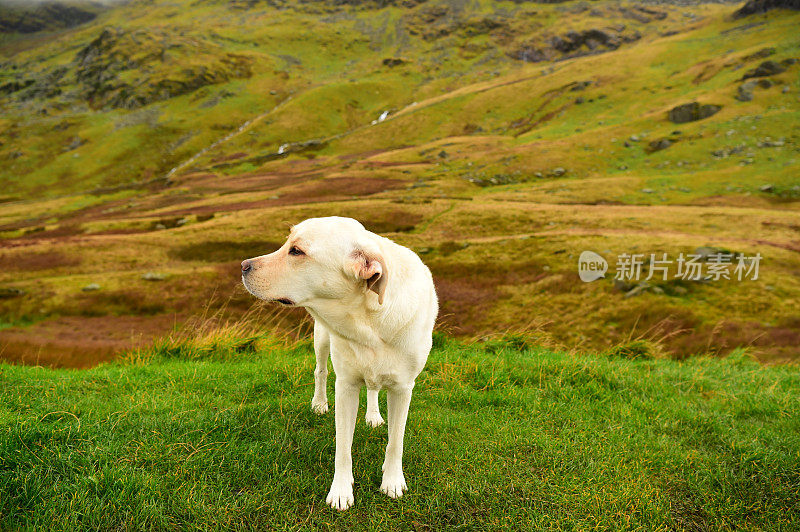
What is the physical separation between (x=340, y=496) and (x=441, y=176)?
192 feet

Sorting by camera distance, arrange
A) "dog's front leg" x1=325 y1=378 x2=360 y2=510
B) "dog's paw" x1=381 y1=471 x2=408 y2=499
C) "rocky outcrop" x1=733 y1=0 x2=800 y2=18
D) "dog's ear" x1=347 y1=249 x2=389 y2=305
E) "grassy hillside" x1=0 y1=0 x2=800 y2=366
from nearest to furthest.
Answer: "dog's ear" x1=347 y1=249 x2=389 y2=305 < "dog's front leg" x1=325 y1=378 x2=360 y2=510 < "dog's paw" x1=381 y1=471 x2=408 y2=499 < "grassy hillside" x1=0 y1=0 x2=800 y2=366 < "rocky outcrop" x1=733 y1=0 x2=800 y2=18

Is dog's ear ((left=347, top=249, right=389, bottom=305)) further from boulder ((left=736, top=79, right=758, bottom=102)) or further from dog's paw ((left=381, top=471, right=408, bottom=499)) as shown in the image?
boulder ((left=736, top=79, right=758, bottom=102))

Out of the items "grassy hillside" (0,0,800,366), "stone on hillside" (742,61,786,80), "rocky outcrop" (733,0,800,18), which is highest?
"rocky outcrop" (733,0,800,18)

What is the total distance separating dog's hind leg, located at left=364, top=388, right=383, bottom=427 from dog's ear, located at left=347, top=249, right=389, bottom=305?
2527 millimetres

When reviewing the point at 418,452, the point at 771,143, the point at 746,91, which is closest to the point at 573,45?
the point at 746,91

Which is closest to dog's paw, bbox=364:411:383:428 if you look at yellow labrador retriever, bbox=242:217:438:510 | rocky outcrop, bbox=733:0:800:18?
yellow labrador retriever, bbox=242:217:438:510

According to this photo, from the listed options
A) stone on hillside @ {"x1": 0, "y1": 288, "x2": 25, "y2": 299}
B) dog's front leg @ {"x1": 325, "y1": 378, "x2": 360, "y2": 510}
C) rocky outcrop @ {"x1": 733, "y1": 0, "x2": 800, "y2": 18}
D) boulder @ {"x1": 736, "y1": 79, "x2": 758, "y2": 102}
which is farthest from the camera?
rocky outcrop @ {"x1": 733, "y1": 0, "x2": 800, "y2": 18}

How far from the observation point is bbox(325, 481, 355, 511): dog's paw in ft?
14.5

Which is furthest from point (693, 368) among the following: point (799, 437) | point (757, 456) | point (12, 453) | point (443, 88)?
point (443, 88)

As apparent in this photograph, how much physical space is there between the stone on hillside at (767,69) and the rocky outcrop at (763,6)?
63792 mm

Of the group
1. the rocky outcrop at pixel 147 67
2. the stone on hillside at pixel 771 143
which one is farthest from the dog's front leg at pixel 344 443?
the rocky outcrop at pixel 147 67

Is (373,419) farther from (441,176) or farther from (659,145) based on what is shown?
(659,145)

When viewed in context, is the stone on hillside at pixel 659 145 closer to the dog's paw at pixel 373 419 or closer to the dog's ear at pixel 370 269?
the dog's paw at pixel 373 419

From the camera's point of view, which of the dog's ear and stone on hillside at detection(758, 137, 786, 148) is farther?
stone on hillside at detection(758, 137, 786, 148)
